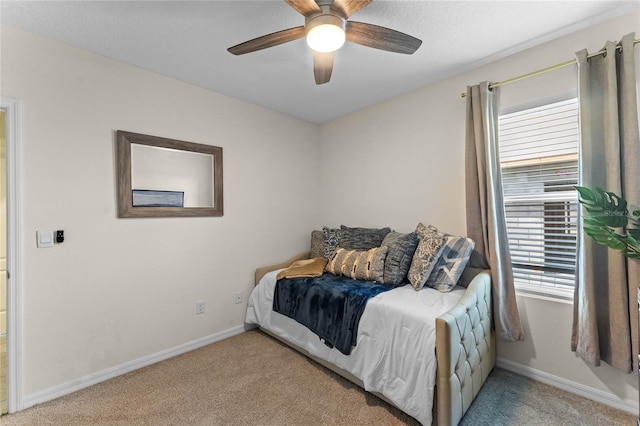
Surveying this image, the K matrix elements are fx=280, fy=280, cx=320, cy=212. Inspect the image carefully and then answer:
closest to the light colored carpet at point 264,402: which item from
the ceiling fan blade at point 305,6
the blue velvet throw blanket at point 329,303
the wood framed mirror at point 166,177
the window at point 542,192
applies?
the blue velvet throw blanket at point 329,303

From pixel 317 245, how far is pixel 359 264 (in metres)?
0.90

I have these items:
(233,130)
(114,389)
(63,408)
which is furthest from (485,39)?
(63,408)

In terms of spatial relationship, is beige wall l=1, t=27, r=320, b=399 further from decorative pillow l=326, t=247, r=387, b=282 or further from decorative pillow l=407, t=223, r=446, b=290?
decorative pillow l=407, t=223, r=446, b=290

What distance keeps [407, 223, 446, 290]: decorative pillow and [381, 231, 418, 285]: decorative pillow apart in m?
0.05

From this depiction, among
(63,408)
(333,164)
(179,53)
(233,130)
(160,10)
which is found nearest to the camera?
(160,10)

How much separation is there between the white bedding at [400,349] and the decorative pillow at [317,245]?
114 cm

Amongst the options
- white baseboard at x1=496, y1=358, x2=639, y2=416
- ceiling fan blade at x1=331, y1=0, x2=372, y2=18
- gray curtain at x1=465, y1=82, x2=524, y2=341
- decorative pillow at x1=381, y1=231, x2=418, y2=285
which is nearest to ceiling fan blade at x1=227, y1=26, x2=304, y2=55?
ceiling fan blade at x1=331, y1=0, x2=372, y2=18

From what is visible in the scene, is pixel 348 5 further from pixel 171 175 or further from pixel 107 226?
pixel 107 226

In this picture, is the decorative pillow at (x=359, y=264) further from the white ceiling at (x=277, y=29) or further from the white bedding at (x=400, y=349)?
the white ceiling at (x=277, y=29)

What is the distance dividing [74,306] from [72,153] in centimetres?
112

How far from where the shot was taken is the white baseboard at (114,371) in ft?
6.22

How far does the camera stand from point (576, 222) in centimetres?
193

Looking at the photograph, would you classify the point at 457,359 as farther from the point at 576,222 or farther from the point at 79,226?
the point at 79,226

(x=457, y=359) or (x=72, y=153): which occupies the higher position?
(x=72, y=153)
